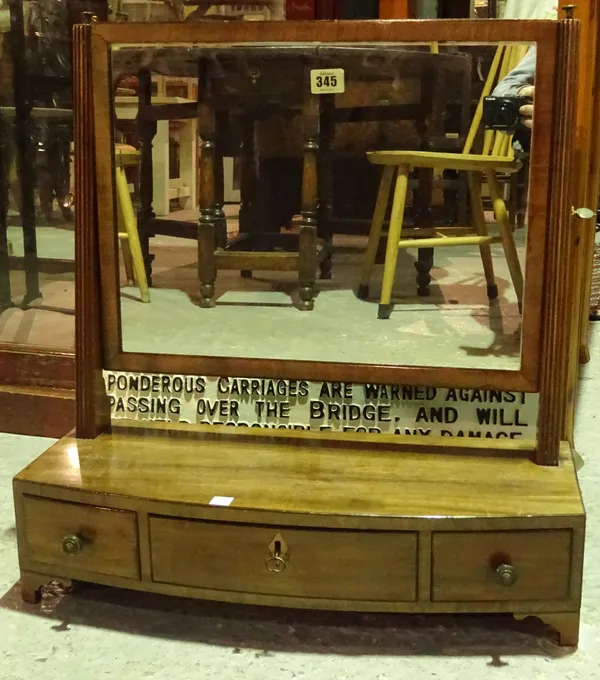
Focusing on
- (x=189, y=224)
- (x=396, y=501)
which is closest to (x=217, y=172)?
(x=189, y=224)

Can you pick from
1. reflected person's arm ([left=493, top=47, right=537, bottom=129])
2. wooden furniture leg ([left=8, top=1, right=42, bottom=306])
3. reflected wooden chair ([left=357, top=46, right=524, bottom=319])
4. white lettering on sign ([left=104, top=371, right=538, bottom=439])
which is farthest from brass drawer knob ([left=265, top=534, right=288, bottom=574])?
wooden furniture leg ([left=8, top=1, right=42, bottom=306])

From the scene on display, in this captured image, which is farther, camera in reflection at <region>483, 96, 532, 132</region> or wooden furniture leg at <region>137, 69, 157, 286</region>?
wooden furniture leg at <region>137, 69, 157, 286</region>

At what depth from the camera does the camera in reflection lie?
1.06m

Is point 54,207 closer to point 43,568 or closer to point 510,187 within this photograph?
point 43,568

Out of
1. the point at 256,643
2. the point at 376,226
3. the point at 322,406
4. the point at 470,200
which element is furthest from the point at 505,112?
the point at 256,643

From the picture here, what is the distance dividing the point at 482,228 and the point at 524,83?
8.5 inches

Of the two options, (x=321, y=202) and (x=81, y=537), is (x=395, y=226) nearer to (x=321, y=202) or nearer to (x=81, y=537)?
(x=321, y=202)

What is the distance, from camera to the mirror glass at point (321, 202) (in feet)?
3.68

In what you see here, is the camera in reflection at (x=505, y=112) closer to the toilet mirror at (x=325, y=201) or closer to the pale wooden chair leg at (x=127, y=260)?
the toilet mirror at (x=325, y=201)

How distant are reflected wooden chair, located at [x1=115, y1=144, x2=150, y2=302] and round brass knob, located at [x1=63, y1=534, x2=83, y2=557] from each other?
14.8 inches

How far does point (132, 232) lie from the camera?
1199 mm

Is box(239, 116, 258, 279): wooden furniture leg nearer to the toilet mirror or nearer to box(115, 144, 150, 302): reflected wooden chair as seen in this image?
the toilet mirror

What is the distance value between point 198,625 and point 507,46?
2.76 feet

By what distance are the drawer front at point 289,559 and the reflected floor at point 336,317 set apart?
27 cm
